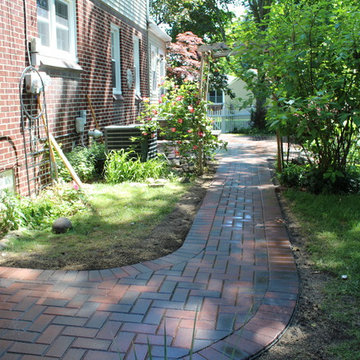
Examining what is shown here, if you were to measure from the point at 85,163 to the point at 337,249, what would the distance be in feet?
16.1

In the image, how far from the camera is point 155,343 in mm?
2588

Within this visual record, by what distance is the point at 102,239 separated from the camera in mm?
4457

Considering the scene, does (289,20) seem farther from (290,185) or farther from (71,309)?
(71,309)

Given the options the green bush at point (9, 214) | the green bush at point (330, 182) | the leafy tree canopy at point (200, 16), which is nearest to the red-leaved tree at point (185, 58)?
the leafy tree canopy at point (200, 16)

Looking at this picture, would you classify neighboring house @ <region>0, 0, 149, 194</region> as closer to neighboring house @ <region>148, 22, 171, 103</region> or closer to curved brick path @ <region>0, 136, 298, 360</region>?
neighboring house @ <region>148, 22, 171, 103</region>

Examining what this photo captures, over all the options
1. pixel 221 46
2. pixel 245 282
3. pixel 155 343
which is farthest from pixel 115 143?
pixel 155 343

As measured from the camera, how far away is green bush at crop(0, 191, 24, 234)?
4.60 meters

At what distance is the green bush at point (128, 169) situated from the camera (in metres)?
7.36

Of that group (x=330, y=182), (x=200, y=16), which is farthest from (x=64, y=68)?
(x=200, y=16)

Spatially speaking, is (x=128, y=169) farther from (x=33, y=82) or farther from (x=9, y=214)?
(x=9, y=214)

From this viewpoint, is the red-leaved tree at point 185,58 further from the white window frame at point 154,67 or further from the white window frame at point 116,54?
the white window frame at point 116,54

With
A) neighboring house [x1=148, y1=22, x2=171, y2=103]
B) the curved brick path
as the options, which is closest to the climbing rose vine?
the curved brick path

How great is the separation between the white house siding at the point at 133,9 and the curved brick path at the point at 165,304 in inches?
322

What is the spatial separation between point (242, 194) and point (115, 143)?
9.74 ft
